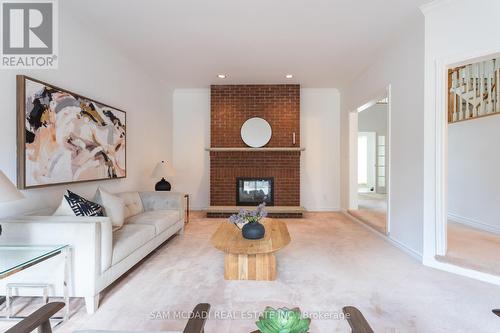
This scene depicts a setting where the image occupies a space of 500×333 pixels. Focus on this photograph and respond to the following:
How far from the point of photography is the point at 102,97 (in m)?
3.36

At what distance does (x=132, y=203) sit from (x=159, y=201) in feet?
1.34

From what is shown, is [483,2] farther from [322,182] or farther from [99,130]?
[99,130]

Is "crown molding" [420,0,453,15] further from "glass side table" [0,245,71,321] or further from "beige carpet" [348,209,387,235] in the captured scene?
"glass side table" [0,245,71,321]

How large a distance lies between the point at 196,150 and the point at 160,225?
9.86 ft

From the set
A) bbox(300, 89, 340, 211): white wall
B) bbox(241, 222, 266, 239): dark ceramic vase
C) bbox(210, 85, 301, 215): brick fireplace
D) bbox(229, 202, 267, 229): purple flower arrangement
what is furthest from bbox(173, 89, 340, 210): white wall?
bbox(241, 222, 266, 239): dark ceramic vase

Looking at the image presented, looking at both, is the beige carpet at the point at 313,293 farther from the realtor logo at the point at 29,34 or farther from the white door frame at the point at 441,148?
the realtor logo at the point at 29,34

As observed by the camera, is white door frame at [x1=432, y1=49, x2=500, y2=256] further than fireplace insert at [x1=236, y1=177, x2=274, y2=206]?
No

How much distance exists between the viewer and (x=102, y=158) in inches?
130

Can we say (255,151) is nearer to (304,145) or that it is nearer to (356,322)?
(304,145)

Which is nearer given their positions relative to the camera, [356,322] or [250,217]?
[356,322]

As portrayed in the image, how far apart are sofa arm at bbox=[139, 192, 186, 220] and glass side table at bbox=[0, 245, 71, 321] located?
194cm

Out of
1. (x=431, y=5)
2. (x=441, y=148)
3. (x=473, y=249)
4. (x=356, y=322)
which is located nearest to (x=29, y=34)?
(x=356, y=322)

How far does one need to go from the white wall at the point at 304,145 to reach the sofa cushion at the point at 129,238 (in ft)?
9.92

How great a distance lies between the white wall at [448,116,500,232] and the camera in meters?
3.83
